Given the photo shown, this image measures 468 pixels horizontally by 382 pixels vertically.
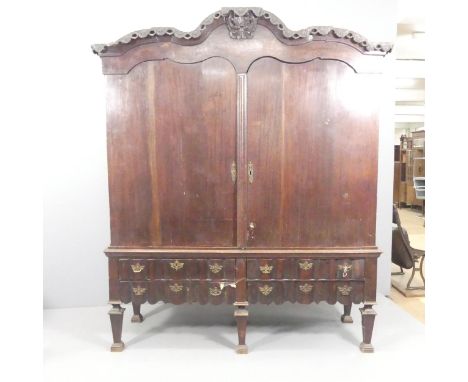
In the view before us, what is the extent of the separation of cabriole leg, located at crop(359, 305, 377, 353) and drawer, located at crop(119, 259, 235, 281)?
33.8 inches

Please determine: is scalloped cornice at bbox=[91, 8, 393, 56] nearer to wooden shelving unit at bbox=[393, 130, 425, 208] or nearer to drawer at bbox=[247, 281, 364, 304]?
drawer at bbox=[247, 281, 364, 304]

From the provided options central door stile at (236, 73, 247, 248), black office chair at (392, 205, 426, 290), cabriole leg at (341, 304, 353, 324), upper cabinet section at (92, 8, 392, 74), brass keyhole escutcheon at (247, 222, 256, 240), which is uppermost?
upper cabinet section at (92, 8, 392, 74)

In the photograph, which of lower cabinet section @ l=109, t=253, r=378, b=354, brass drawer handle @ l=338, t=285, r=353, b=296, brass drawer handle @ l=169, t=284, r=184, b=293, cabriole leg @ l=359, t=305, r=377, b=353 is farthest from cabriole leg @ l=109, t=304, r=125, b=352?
cabriole leg @ l=359, t=305, r=377, b=353

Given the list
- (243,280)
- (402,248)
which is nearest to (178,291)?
(243,280)

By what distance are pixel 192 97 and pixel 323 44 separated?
0.84m

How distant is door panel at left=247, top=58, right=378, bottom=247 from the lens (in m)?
2.22

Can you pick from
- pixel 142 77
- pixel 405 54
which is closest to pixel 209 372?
pixel 142 77

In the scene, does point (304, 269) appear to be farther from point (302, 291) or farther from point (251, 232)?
point (251, 232)

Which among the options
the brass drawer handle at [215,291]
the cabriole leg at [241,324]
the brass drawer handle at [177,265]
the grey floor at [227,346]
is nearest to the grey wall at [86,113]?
the grey floor at [227,346]

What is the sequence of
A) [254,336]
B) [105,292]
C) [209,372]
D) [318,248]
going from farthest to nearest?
[105,292] → [254,336] → [318,248] → [209,372]

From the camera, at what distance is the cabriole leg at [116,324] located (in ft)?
7.68

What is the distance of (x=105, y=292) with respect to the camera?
3.05 m

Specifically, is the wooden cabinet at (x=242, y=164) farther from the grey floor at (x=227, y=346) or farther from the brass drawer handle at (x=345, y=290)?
the grey floor at (x=227, y=346)

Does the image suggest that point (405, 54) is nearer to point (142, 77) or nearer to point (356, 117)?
point (356, 117)
